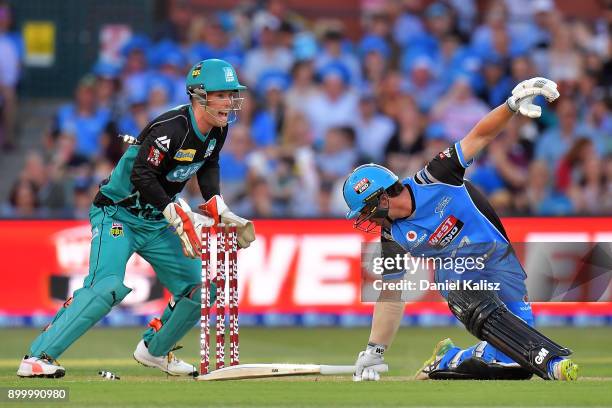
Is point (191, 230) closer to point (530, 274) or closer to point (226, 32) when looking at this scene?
point (530, 274)

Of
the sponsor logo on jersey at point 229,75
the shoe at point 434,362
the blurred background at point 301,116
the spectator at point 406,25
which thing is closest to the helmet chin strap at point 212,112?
the sponsor logo on jersey at point 229,75

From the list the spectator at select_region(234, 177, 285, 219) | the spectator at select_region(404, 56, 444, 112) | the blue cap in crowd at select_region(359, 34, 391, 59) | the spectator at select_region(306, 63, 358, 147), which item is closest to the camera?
the spectator at select_region(234, 177, 285, 219)

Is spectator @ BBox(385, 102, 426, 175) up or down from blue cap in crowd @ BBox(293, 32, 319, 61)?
down

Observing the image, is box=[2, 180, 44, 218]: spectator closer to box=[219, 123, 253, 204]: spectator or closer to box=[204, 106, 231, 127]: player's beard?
box=[219, 123, 253, 204]: spectator

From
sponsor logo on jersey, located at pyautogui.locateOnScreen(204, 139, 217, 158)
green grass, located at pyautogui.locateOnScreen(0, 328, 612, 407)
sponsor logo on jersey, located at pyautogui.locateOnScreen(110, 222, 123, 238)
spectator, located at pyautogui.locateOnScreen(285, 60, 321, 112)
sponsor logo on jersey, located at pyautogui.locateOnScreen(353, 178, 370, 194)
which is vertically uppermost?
spectator, located at pyautogui.locateOnScreen(285, 60, 321, 112)

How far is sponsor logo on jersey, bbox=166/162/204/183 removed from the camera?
33.8ft

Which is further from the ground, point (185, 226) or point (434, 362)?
point (185, 226)

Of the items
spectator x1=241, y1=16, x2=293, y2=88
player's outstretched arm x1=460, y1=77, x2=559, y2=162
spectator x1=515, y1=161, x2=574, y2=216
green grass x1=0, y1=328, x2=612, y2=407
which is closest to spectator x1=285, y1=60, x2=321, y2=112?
spectator x1=241, y1=16, x2=293, y2=88

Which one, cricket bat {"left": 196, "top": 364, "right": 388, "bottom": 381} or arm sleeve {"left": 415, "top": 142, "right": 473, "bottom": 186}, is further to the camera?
cricket bat {"left": 196, "top": 364, "right": 388, "bottom": 381}

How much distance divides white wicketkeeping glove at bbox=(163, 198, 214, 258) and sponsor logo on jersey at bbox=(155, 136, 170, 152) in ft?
1.46

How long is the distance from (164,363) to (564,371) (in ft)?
10.7

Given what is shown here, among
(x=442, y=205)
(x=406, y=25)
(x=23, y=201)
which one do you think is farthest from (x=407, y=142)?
(x=442, y=205)

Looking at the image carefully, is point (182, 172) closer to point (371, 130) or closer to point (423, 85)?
point (371, 130)

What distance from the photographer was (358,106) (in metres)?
18.8
